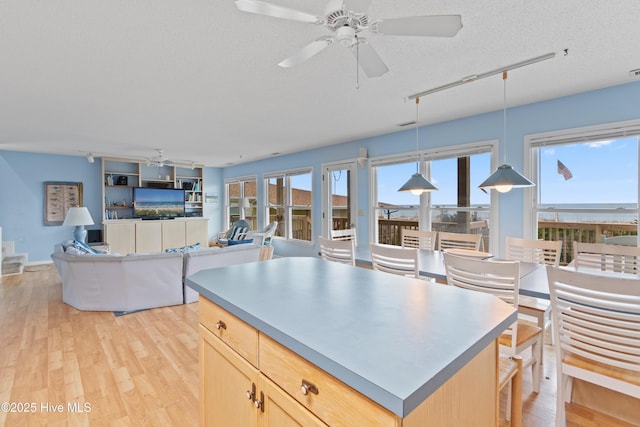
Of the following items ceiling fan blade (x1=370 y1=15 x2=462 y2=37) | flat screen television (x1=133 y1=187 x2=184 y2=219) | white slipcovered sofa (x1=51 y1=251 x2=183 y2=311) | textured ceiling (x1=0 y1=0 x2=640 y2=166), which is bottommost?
white slipcovered sofa (x1=51 y1=251 x2=183 y2=311)

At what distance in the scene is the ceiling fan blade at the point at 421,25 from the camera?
56.2 inches

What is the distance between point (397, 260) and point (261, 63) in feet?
6.36

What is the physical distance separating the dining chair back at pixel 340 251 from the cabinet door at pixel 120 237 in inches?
239

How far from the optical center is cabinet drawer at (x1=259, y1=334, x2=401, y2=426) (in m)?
0.69

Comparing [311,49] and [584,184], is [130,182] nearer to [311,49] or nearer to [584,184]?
[311,49]

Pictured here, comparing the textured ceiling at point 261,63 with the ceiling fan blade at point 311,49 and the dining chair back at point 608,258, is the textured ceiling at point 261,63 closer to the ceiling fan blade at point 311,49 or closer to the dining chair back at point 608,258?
the ceiling fan blade at point 311,49

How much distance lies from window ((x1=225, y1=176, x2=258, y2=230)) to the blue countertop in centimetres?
680

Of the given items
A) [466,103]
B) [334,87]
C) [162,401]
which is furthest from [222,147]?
[162,401]

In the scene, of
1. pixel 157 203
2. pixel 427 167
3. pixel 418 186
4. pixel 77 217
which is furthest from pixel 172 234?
pixel 418 186

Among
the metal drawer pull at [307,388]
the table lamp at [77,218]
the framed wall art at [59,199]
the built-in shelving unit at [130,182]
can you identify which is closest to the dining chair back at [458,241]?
the metal drawer pull at [307,388]

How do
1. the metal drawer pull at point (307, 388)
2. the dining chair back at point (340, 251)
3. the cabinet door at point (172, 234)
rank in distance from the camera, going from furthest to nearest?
the cabinet door at point (172, 234)
the dining chair back at point (340, 251)
the metal drawer pull at point (307, 388)

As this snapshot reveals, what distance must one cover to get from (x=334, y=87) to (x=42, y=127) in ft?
14.2

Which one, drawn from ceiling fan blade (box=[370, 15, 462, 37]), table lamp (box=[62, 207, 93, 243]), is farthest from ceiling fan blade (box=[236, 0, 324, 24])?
table lamp (box=[62, 207, 93, 243])

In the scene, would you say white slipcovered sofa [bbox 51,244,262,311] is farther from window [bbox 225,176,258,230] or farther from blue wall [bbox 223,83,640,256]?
window [bbox 225,176,258,230]
